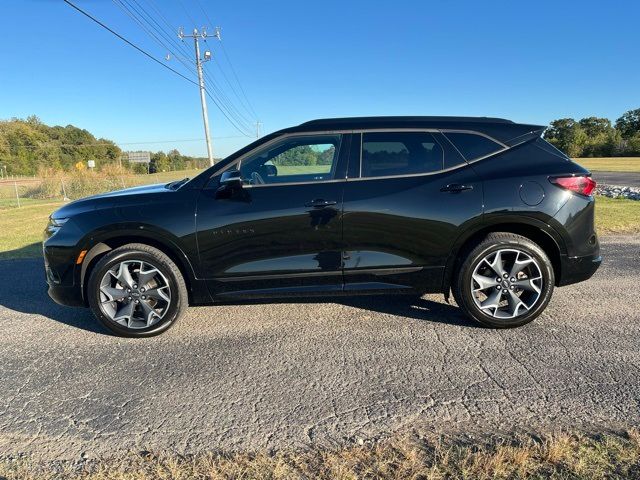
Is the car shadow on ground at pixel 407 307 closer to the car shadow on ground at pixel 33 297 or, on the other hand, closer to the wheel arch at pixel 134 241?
the wheel arch at pixel 134 241

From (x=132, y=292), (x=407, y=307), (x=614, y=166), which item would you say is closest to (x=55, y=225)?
(x=132, y=292)

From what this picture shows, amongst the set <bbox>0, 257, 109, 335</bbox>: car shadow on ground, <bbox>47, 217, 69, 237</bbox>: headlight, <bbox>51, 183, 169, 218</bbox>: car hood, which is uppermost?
<bbox>51, 183, 169, 218</bbox>: car hood

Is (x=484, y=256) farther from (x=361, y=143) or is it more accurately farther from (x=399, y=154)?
(x=361, y=143)

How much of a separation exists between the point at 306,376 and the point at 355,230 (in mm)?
1273

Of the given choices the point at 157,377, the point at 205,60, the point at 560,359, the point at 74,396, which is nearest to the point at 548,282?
the point at 560,359

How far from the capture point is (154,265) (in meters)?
3.58

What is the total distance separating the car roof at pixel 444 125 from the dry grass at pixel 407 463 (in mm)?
2500

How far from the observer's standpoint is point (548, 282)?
354 cm

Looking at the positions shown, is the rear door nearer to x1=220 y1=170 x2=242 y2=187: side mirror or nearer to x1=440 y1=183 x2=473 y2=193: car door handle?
x1=440 y1=183 x2=473 y2=193: car door handle

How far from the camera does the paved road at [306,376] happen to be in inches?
93.1

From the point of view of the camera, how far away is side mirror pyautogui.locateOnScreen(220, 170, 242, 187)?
348 centimetres

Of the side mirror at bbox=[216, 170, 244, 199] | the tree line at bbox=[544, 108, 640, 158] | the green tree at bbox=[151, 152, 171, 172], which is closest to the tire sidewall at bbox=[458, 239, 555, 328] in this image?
the side mirror at bbox=[216, 170, 244, 199]

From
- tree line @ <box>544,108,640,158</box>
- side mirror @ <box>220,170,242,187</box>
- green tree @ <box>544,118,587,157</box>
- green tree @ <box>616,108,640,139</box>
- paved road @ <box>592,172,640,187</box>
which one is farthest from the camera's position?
green tree @ <box>616,108,640,139</box>

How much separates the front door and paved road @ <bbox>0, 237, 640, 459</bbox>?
47 centimetres
